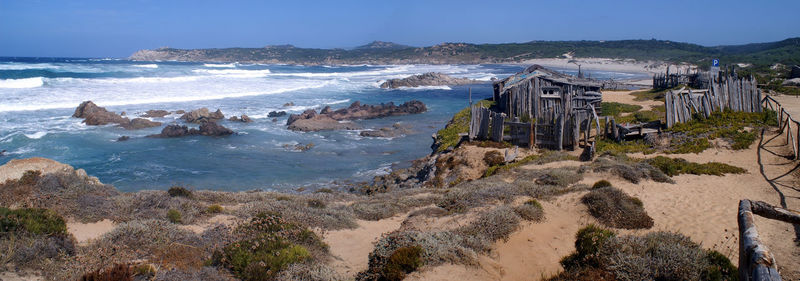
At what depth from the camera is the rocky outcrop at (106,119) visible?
26.5 meters

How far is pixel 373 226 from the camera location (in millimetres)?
9109

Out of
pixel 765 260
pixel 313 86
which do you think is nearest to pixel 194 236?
pixel 765 260

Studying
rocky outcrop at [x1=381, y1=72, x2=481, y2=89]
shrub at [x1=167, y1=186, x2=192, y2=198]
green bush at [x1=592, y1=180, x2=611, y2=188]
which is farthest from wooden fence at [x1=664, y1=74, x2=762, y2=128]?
rocky outcrop at [x1=381, y1=72, x2=481, y2=89]

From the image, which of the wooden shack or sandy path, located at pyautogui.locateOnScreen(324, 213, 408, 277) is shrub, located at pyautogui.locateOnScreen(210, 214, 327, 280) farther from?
the wooden shack

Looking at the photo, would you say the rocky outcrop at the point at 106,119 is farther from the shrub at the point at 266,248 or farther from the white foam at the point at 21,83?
the shrub at the point at 266,248

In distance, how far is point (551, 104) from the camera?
808 inches

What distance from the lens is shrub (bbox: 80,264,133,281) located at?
520cm

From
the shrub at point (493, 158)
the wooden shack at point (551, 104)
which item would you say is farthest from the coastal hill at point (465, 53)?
the shrub at point (493, 158)

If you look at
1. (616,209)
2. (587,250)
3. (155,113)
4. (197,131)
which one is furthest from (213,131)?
(587,250)

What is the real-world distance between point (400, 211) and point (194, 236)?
4.38 m

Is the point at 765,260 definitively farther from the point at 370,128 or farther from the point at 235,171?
the point at 370,128

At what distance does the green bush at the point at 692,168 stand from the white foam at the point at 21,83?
50.2 m

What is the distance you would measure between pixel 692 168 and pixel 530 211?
232 inches

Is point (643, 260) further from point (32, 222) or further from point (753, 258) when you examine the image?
point (32, 222)
